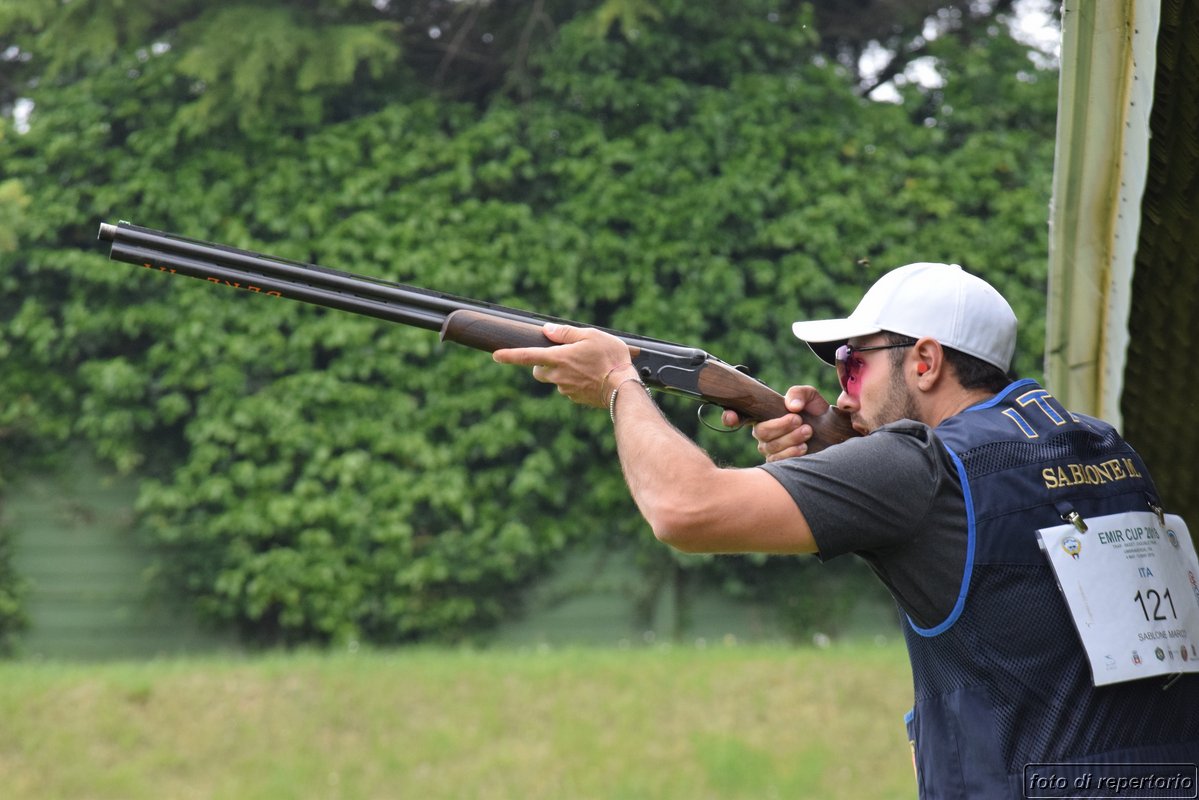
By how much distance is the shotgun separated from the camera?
3371 millimetres

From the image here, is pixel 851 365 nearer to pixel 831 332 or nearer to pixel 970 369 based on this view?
pixel 831 332

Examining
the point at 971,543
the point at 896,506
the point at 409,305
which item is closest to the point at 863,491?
the point at 896,506

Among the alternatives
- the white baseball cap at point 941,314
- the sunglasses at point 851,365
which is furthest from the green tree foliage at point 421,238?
the white baseball cap at point 941,314

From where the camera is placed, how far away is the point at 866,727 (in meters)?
7.64

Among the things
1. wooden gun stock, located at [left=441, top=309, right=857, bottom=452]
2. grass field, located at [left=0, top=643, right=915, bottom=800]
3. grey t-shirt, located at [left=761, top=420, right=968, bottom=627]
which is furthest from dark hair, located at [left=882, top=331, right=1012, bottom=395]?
grass field, located at [left=0, top=643, right=915, bottom=800]

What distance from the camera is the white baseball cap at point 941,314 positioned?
8.95ft

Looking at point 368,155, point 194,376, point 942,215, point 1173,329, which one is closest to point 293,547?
point 194,376

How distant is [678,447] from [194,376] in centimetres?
756

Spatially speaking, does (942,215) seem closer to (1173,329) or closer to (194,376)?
(194,376)

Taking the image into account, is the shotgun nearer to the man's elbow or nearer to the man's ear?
the man's ear

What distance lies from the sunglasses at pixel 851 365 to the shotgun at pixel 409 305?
0.42 metres

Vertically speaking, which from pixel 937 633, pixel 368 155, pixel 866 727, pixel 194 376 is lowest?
pixel 194 376

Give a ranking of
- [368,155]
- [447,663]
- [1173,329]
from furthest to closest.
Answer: [368,155] < [447,663] < [1173,329]

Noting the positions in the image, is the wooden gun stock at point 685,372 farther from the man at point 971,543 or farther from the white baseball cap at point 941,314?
the man at point 971,543
